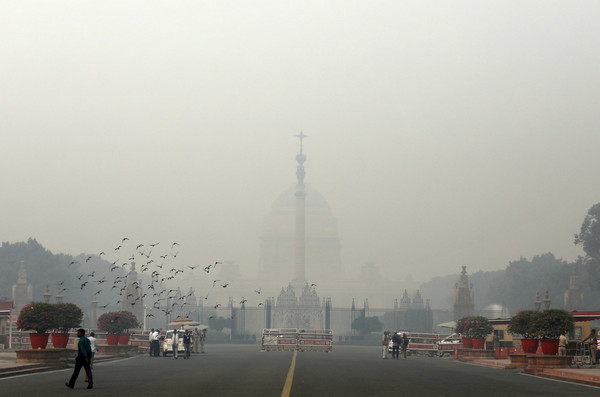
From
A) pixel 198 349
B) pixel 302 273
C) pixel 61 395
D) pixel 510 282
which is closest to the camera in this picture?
pixel 61 395

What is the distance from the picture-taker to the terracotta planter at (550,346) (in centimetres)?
4172

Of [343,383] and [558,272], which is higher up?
[558,272]

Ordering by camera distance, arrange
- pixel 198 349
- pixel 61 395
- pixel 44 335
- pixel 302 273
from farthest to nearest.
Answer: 1. pixel 302 273
2. pixel 198 349
3. pixel 44 335
4. pixel 61 395

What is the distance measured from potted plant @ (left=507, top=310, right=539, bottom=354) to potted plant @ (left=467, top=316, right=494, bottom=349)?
526 inches

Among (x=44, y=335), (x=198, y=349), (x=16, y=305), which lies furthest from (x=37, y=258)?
(x=44, y=335)

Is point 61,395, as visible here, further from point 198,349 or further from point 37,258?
point 37,258

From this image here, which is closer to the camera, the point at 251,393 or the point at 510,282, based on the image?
the point at 251,393

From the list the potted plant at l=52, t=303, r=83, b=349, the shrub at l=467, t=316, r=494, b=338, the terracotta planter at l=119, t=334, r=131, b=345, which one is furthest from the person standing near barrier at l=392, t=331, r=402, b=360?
the potted plant at l=52, t=303, r=83, b=349

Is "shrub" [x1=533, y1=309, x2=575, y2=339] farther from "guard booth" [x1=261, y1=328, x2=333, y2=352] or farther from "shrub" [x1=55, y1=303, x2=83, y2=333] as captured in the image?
"guard booth" [x1=261, y1=328, x2=333, y2=352]

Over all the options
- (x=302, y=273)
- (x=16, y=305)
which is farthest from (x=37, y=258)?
(x=302, y=273)

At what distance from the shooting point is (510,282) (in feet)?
550

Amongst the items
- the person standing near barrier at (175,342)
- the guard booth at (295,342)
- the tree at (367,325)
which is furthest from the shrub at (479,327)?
the tree at (367,325)

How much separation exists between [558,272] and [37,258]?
8220 centimetres

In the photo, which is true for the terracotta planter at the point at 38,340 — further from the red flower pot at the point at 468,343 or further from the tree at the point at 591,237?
the tree at the point at 591,237
